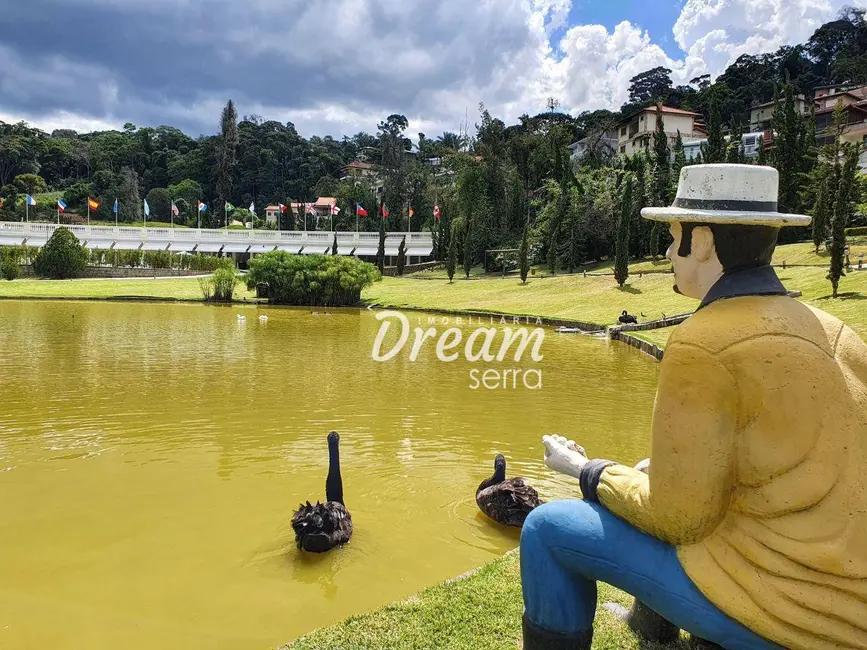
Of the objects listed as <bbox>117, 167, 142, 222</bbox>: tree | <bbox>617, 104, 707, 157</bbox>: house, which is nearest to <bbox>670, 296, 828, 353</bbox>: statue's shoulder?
<bbox>617, 104, 707, 157</bbox>: house

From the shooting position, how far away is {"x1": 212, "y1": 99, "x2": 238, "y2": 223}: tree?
83188 millimetres

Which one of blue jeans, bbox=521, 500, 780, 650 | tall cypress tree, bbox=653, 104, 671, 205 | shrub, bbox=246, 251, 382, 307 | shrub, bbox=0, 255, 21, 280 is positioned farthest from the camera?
shrub, bbox=0, 255, 21, 280

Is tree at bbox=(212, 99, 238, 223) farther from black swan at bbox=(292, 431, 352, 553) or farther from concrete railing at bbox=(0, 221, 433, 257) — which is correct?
black swan at bbox=(292, 431, 352, 553)

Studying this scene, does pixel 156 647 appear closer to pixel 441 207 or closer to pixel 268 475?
pixel 268 475

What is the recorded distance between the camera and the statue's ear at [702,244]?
6.93 ft

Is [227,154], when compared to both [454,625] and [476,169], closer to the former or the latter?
[476,169]

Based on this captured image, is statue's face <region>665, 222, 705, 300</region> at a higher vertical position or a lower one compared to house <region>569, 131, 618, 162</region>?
lower

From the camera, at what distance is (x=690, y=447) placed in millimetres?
1914

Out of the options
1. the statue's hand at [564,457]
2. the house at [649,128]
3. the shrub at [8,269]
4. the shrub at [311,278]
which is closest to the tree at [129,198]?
the shrub at [8,269]

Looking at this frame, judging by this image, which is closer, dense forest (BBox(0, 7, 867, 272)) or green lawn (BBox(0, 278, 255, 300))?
green lawn (BBox(0, 278, 255, 300))

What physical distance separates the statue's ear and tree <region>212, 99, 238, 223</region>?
8531 centimetres

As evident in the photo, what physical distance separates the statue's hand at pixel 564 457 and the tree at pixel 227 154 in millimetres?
84971

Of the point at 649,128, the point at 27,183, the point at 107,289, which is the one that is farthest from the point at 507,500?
the point at 27,183

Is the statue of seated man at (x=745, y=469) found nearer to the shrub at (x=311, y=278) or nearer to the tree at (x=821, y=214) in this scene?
the tree at (x=821, y=214)
